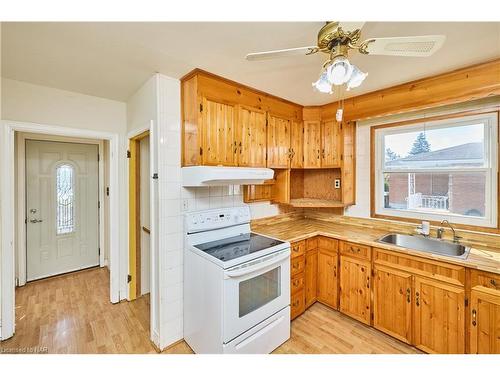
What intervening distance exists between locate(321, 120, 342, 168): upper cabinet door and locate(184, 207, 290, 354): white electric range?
4.46ft

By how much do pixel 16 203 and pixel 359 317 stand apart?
4316mm

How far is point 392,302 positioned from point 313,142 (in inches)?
75.5

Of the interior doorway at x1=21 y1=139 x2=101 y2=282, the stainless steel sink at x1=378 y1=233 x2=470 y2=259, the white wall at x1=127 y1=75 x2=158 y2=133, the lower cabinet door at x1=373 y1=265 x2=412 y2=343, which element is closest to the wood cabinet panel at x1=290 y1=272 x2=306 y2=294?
the lower cabinet door at x1=373 y1=265 x2=412 y2=343

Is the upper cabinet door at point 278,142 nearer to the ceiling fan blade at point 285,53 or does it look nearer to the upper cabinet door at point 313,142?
the upper cabinet door at point 313,142

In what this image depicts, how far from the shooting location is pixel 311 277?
→ 2.48m

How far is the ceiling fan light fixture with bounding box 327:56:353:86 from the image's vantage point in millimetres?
1047

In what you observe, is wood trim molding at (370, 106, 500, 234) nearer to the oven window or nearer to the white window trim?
the white window trim

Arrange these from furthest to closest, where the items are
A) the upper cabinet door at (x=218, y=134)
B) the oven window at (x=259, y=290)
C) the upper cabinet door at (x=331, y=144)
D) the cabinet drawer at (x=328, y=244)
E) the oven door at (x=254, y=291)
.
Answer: the upper cabinet door at (x=331, y=144)
the cabinet drawer at (x=328, y=244)
the upper cabinet door at (x=218, y=134)
the oven window at (x=259, y=290)
the oven door at (x=254, y=291)

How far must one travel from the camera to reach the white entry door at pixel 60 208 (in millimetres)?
3100

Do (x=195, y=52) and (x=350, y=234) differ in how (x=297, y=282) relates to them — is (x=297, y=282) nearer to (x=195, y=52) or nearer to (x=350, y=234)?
(x=350, y=234)

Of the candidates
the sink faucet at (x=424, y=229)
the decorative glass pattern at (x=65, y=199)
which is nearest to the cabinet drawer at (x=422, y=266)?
the sink faucet at (x=424, y=229)

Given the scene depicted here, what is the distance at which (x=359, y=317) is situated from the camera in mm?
2201

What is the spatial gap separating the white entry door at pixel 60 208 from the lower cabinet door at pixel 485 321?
4.61 metres

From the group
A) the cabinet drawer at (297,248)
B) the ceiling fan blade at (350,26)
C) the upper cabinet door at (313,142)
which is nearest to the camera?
the ceiling fan blade at (350,26)
